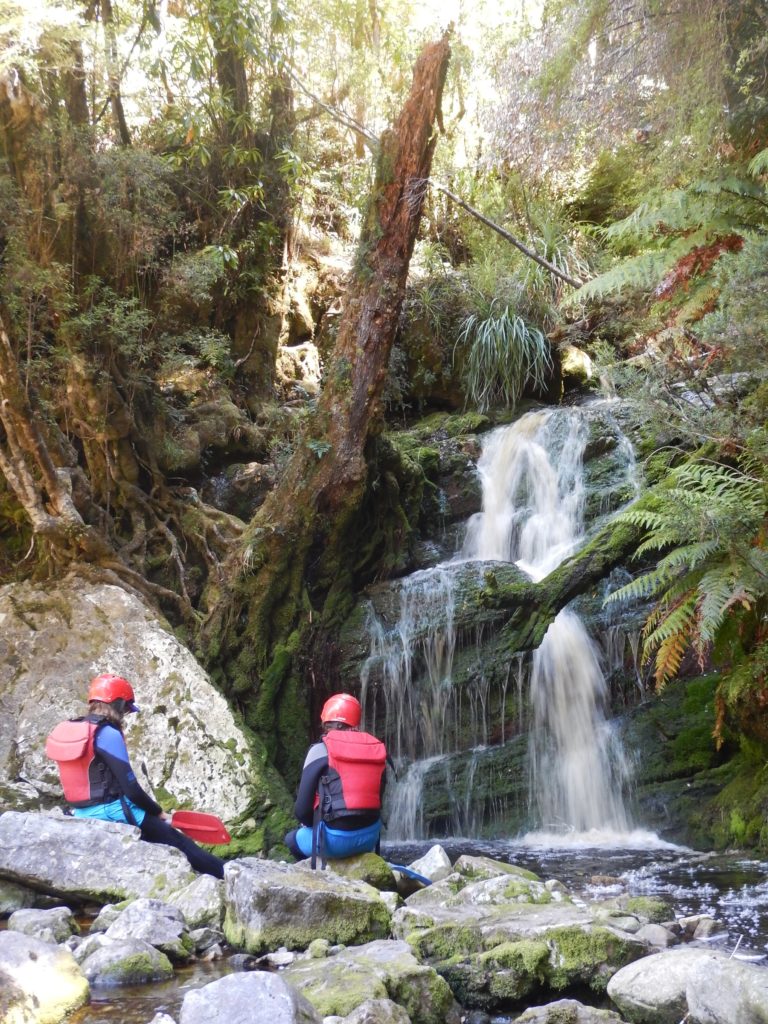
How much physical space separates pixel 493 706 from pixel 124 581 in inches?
148

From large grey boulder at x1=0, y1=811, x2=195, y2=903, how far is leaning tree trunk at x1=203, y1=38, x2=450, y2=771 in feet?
10.3

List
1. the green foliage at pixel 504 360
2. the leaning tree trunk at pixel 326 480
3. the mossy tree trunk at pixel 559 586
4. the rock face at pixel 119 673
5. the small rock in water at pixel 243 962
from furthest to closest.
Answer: the green foliage at pixel 504 360 < the leaning tree trunk at pixel 326 480 < the mossy tree trunk at pixel 559 586 < the rock face at pixel 119 673 < the small rock in water at pixel 243 962

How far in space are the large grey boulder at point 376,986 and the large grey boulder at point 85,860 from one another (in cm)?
148

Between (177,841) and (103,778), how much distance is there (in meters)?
0.63

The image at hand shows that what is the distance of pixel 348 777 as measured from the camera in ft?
17.1

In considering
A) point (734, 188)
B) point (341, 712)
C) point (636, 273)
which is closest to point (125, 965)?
point (341, 712)

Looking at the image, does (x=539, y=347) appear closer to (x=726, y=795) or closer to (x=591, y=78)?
(x=591, y=78)

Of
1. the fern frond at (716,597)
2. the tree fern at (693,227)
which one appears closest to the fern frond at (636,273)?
the tree fern at (693,227)

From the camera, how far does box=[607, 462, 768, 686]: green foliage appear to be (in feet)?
17.4

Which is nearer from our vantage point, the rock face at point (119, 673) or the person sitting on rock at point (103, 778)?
the person sitting on rock at point (103, 778)

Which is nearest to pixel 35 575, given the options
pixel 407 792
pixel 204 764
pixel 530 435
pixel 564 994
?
pixel 204 764

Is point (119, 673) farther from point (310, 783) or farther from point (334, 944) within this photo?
point (334, 944)

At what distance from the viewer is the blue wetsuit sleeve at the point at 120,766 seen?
17.4ft

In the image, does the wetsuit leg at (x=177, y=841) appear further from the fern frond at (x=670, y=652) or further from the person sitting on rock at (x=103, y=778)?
the fern frond at (x=670, y=652)
